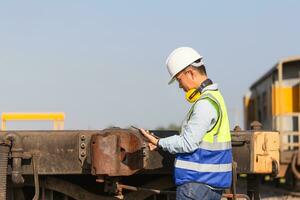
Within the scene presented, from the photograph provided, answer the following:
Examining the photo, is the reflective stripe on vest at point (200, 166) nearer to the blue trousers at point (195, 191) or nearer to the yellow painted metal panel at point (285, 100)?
the blue trousers at point (195, 191)

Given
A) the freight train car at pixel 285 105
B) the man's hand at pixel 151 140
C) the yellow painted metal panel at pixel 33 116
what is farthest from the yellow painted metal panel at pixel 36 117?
the freight train car at pixel 285 105

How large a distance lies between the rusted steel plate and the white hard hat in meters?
0.78

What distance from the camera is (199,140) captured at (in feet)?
13.8

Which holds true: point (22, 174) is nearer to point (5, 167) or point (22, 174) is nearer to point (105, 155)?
point (5, 167)

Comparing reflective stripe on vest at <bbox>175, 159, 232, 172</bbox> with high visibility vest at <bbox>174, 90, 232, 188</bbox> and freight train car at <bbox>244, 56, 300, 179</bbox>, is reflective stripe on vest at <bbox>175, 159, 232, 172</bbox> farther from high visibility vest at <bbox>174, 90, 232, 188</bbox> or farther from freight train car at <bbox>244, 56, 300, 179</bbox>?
freight train car at <bbox>244, 56, 300, 179</bbox>

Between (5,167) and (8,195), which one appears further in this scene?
(8,195)

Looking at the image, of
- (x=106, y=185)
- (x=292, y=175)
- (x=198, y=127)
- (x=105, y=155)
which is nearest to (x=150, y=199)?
(x=106, y=185)

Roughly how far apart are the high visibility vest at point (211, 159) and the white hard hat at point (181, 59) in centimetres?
24

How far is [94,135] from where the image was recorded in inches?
198

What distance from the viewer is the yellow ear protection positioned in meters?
4.38

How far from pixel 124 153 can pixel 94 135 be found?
275mm

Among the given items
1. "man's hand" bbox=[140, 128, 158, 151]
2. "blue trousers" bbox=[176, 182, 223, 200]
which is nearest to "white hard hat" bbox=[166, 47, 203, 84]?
A: "man's hand" bbox=[140, 128, 158, 151]

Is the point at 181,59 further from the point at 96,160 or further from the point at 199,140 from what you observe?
the point at 96,160

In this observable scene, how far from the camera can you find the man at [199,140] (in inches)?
166
